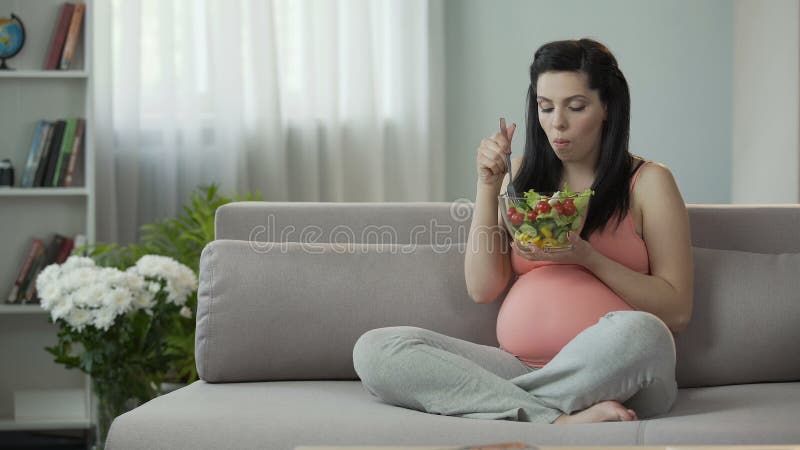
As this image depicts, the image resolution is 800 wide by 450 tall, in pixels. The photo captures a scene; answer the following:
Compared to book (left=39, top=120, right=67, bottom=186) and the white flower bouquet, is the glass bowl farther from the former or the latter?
book (left=39, top=120, right=67, bottom=186)

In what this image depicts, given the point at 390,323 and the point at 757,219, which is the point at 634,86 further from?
the point at 390,323

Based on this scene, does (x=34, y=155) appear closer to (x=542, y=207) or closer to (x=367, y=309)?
(x=367, y=309)

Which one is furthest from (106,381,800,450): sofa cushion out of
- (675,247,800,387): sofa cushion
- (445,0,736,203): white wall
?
(445,0,736,203): white wall

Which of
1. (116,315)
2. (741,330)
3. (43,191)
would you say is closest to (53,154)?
(43,191)

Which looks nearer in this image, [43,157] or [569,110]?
[569,110]

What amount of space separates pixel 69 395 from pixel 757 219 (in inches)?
95.4

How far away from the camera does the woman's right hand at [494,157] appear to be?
2.06 meters

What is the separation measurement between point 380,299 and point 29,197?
1.92 meters

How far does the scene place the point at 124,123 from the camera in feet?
12.6

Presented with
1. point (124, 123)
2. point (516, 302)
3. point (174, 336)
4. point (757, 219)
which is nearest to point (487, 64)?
point (124, 123)

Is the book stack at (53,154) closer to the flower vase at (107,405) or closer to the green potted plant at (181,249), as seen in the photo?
the green potted plant at (181,249)

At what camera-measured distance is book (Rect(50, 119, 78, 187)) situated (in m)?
3.53

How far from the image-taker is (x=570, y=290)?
1998 millimetres

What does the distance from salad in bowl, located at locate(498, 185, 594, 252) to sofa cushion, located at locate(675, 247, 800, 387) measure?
47cm
